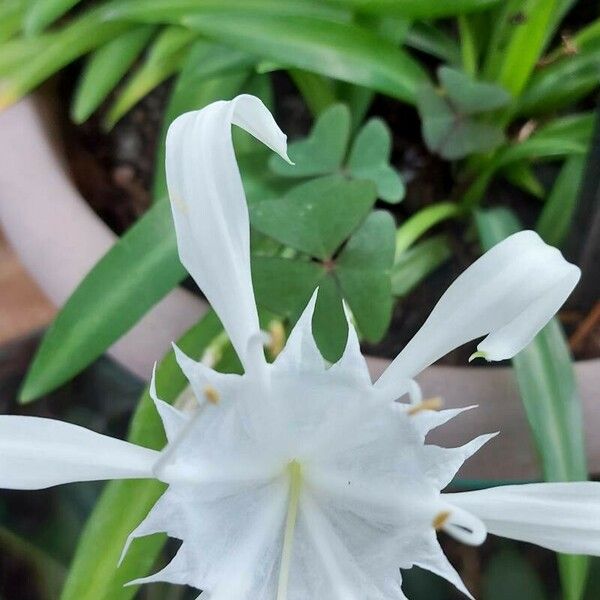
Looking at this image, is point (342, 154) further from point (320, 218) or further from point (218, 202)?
point (218, 202)

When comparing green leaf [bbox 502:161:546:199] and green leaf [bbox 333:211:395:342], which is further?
green leaf [bbox 502:161:546:199]

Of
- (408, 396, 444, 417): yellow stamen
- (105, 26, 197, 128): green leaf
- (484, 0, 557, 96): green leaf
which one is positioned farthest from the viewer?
(105, 26, 197, 128): green leaf

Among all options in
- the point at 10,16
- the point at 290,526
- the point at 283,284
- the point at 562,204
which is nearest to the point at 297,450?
the point at 290,526

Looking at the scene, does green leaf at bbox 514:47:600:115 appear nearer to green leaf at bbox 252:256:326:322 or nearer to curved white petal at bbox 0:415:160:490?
green leaf at bbox 252:256:326:322

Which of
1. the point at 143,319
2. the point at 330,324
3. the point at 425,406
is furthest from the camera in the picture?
the point at 143,319

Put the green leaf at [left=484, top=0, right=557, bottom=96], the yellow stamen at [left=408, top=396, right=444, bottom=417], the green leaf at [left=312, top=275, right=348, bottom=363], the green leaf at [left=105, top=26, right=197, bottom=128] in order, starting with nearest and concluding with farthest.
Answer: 1. the yellow stamen at [left=408, top=396, right=444, bottom=417]
2. the green leaf at [left=312, top=275, right=348, bottom=363]
3. the green leaf at [left=484, top=0, right=557, bottom=96]
4. the green leaf at [left=105, top=26, right=197, bottom=128]

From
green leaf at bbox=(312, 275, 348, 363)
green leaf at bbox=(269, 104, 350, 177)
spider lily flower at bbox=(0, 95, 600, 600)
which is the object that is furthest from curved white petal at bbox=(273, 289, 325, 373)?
green leaf at bbox=(269, 104, 350, 177)
